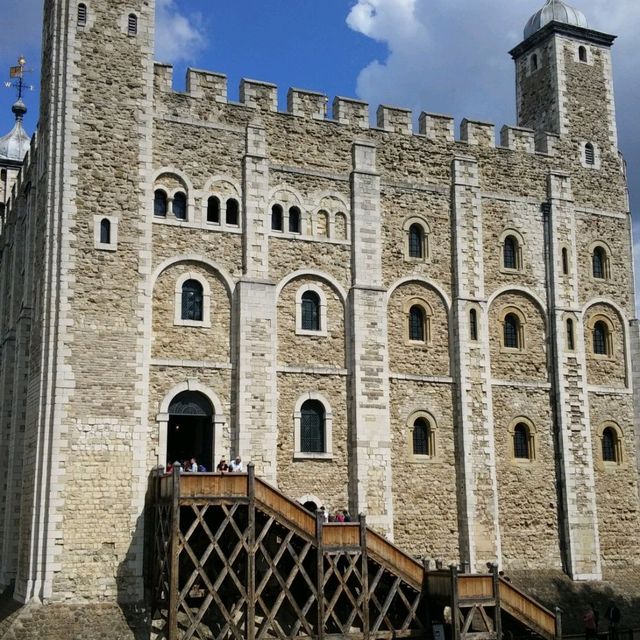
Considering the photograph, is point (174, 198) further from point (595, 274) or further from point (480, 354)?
point (595, 274)

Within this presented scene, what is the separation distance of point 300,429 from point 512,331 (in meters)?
7.56

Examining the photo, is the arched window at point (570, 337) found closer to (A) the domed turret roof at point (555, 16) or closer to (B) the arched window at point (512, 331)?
(B) the arched window at point (512, 331)

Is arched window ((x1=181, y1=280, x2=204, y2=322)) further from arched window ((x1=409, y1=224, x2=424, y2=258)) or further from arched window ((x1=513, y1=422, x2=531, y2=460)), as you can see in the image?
arched window ((x1=513, y1=422, x2=531, y2=460))

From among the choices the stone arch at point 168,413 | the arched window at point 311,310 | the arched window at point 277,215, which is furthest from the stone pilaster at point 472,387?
the stone arch at point 168,413

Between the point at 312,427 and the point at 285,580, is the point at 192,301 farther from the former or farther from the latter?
the point at 285,580

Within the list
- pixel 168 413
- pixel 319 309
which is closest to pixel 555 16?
pixel 319 309

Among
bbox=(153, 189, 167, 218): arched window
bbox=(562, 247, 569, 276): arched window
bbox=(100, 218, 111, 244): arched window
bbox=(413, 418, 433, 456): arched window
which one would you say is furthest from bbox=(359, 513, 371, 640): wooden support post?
bbox=(562, 247, 569, 276): arched window

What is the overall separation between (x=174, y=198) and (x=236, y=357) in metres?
4.31

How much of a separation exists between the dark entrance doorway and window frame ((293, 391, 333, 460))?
2.18 m

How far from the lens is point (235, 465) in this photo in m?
21.9

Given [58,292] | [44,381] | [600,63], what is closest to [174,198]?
[58,292]

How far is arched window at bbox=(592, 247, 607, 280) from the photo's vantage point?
30.0 meters

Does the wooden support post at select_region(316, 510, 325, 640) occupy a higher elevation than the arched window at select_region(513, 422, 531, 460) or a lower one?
lower

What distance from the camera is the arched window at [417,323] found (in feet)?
88.9
